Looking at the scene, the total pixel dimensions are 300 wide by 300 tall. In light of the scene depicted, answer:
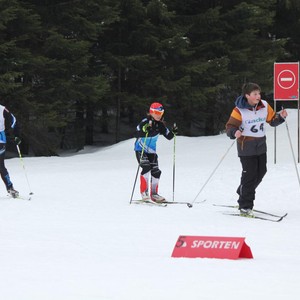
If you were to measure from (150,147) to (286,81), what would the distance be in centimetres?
606

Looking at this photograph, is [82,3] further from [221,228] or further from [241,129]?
[221,228]

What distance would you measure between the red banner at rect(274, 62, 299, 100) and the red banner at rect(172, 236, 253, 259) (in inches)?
395

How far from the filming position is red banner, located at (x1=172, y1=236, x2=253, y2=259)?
5.20 metres

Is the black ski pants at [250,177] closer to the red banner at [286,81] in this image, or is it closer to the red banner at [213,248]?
the red banner at [213,248]

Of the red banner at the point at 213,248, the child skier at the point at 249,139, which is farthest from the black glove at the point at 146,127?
the red banner at the point at 213,248

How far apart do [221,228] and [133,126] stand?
23.2m

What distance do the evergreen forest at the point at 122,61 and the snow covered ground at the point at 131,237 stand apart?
542 centimetres

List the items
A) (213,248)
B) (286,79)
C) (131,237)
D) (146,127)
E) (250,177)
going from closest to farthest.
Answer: (213,248) → (131,237) → (250,177) → (146,127) → (286,79)

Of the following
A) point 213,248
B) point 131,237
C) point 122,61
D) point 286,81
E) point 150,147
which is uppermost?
point 122,61

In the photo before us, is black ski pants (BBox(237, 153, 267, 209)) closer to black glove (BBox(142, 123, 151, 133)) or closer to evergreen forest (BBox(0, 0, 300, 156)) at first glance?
black glove (BBox(142, 123, 151, 133))

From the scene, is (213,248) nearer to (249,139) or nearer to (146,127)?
(249,139)

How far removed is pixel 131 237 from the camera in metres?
6.85

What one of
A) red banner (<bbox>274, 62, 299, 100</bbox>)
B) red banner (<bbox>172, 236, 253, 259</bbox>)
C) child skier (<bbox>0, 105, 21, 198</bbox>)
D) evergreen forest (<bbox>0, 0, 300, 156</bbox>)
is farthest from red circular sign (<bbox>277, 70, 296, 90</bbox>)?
red banner (<bbox>172, 236, 253, 259</bbox>)

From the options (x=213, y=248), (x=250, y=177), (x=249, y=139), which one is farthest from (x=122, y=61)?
(x=213, y=248)
